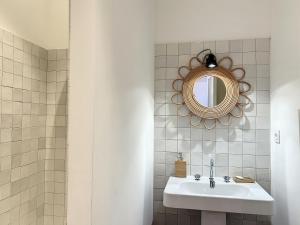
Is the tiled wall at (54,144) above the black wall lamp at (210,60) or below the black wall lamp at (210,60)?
below

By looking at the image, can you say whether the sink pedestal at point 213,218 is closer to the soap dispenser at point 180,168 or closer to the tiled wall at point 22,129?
the soap dispenser at point 180,168

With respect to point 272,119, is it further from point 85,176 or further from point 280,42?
point 85,176

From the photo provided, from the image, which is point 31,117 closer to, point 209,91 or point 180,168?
point 180,168

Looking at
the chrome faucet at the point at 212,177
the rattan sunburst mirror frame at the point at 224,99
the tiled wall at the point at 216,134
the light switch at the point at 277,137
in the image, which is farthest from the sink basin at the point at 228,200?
the rattan sunburst mirror frame at the point at 224,99

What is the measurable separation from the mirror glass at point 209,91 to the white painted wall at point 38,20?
1.19 m

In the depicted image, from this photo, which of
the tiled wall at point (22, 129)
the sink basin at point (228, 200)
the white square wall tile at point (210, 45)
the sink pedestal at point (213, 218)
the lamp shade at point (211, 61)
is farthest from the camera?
the white square wall tile at point (210, 45)

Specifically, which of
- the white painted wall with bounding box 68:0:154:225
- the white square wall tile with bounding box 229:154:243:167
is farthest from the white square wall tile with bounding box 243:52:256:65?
the white painted wall with bounding box 68:0:154:225

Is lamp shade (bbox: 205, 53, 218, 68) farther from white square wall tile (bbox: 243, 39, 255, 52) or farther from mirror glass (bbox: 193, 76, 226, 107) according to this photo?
white square wall tile (bbox: 243, 39, 255, 52)

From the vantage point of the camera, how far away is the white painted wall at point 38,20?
1.45m

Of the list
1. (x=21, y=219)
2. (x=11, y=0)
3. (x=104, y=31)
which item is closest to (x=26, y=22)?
(x=11, y=0)

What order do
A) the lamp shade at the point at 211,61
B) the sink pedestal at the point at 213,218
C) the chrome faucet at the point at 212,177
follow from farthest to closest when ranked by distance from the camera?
the lamp shade at the point at 211,61, the chrome faucet at the point at 212,177, the sink pedestal at the point at 213,218

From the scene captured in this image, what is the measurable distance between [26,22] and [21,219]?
4.26ft

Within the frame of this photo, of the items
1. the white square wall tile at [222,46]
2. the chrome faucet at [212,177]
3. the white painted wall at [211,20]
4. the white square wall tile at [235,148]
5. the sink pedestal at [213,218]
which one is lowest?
the sink pedestal at [213,218]

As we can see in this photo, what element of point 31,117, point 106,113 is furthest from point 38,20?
point 106,113
